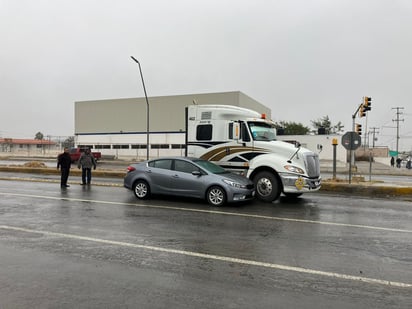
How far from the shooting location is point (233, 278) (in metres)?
4.48

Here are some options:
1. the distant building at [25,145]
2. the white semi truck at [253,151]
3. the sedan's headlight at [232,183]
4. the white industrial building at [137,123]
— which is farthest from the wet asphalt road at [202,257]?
the distant building at [25,145]

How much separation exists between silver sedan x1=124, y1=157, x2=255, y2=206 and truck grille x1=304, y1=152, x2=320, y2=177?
192 cm

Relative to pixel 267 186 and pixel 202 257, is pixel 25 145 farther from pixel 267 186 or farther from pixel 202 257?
pixel 202 257

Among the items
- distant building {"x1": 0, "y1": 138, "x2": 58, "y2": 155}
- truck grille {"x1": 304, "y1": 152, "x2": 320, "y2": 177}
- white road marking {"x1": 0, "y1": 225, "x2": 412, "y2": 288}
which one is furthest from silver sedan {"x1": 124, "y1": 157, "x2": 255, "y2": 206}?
distant building {"x1": 0, "y1": 138, "x2": 58, "y2": 155}

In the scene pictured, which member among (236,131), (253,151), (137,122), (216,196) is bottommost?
(216,196)

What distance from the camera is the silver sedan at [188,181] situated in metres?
9.85

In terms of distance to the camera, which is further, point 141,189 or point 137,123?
point 137,123

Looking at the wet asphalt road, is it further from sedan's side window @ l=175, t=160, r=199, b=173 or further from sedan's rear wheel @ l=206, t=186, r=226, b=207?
sedan's side window @ l=175, t=160, r=199, b=173

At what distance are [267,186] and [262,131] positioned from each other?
1.99m

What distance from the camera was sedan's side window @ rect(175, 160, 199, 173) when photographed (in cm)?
Result: 1036

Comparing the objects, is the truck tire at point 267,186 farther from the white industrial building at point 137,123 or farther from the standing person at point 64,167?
the white industrial building at point 137,123

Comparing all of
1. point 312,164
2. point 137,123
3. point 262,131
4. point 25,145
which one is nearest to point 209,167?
point 262,131

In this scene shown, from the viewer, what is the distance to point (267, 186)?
→ 36.0ft

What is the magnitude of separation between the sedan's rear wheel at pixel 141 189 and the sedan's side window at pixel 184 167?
3.80 feet
